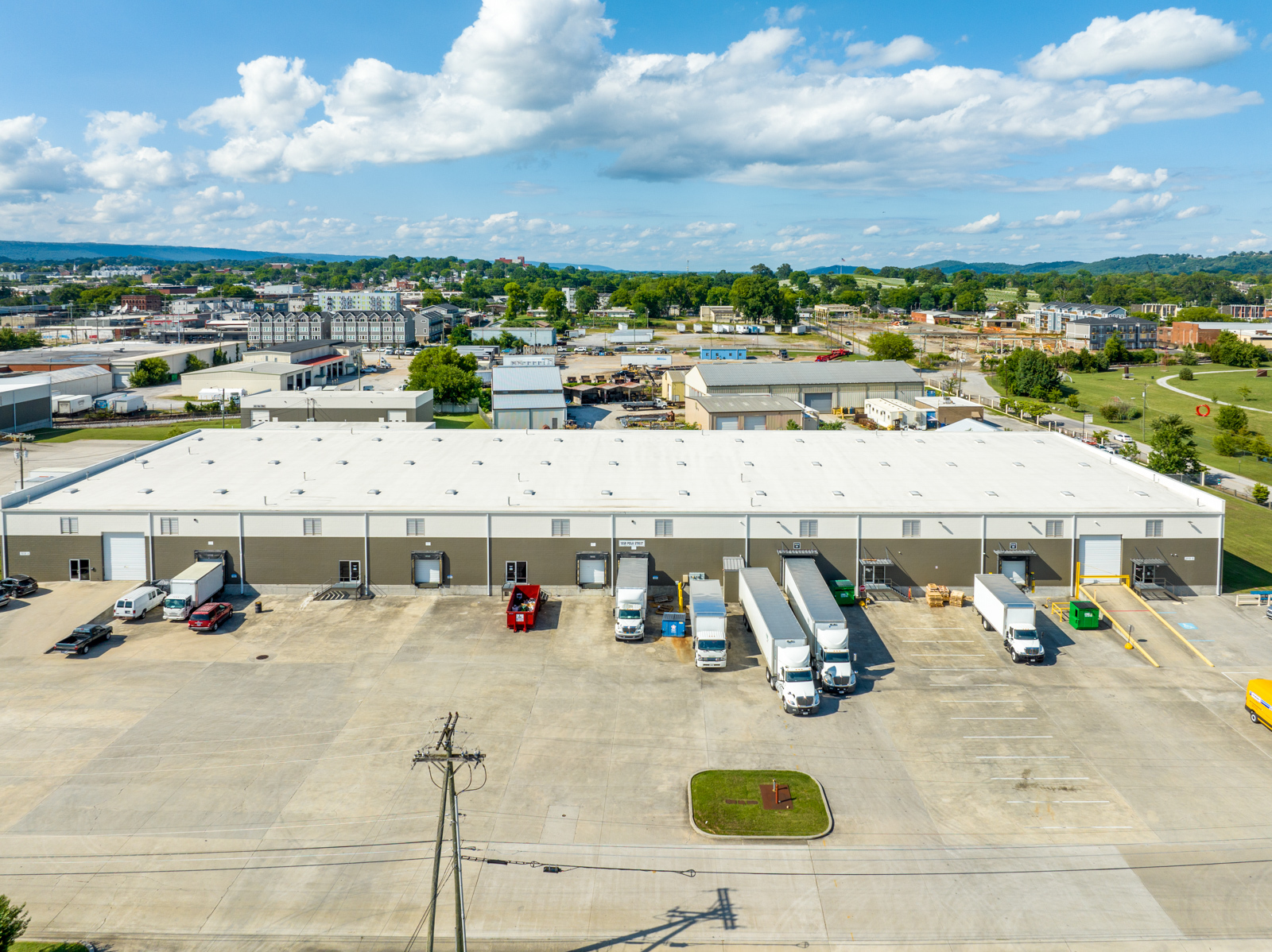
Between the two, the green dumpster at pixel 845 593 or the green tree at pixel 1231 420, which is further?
the green tree at pixel 1231 420

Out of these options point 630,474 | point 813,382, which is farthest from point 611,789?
point 813,382

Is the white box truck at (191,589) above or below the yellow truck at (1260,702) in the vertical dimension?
above

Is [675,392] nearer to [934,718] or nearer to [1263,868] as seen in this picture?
[934,718]

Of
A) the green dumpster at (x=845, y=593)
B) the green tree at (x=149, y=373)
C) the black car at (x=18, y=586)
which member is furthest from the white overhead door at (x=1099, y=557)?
the green tree at (x=149, y=373)

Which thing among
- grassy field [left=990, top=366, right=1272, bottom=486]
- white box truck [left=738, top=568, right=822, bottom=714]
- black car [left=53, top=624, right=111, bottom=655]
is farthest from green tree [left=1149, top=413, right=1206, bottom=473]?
black car [left=53, top=624, right=111, bottom=655]

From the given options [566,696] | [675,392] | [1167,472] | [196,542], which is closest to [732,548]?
[566,696]

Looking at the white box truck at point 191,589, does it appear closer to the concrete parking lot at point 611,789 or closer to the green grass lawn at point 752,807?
the concrete parking lot at point 611,789
